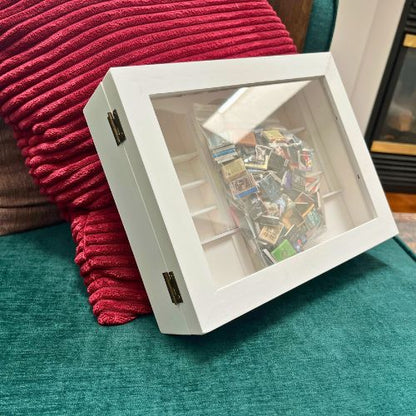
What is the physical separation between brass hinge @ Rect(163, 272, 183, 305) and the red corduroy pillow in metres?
0.11

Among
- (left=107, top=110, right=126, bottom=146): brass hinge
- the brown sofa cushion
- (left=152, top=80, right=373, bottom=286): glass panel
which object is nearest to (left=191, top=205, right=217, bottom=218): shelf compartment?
(left=152, top=80, right=373, bottom=286): glass panel

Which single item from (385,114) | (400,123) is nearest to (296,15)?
(385,114)

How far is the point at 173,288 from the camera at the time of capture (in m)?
0.54

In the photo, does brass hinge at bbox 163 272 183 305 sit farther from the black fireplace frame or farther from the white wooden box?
the black fireplace frame

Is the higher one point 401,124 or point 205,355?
point 205,355

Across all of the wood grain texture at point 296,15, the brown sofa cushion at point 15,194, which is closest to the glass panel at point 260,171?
the wood grain texture at point 296,15

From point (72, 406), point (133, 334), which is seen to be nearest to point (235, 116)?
point (133, 334)

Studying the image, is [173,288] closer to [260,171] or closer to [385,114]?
[260,171]

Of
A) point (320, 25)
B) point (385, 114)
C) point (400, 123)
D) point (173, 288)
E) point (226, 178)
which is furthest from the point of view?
point (400, 123)

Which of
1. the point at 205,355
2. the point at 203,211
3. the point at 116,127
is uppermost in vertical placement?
the point at 116,127

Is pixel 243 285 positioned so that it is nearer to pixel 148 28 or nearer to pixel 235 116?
pixel 235 116

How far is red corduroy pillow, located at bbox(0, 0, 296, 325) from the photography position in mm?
A: 607

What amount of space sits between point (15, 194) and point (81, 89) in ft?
0.82

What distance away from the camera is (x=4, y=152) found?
28.2 inches
